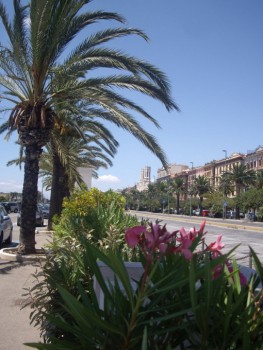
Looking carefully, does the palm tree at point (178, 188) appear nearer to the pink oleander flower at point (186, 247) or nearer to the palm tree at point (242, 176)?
the palm tree at point (242, 176)

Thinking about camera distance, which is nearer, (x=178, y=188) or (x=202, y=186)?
(x=202, y=186)

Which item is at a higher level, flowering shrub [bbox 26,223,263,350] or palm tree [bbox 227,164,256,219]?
palm tree [bbox 227,164,256,219]

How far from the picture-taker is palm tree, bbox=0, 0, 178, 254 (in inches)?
414

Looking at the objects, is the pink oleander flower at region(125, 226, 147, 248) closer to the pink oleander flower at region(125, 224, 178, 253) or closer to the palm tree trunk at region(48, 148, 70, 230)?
the pink oleander flower at region(125, 224, 178, 253)

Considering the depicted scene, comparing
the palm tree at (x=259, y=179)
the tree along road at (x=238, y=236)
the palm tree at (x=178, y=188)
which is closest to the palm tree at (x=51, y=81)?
the tree along road at (x=238, y=236)

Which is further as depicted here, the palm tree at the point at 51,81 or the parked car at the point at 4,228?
the parked car at the point at 4,228

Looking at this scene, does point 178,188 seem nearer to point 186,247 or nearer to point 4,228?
point 4,228

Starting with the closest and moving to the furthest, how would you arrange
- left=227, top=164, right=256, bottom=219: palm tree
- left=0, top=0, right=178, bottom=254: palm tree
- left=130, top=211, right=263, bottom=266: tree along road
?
left=0, top=0, right=178, bottom=254: palm tree
left=130, top=211, right=263, bottom=266: tree along road
left=227, top=164, right=256, bottom=219: palm tree

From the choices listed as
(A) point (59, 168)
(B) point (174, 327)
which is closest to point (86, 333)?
(B) point (174, 327)

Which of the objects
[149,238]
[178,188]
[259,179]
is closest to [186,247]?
[149,238]

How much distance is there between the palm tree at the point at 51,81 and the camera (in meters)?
10.5

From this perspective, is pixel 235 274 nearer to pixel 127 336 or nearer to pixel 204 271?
pixel 204 271

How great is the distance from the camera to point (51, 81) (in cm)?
1109

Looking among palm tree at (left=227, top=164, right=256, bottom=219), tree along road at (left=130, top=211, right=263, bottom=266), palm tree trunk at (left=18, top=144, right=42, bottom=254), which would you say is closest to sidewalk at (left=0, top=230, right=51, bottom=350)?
tree along road at (left=130, top=211, right=263, bottom=266)
